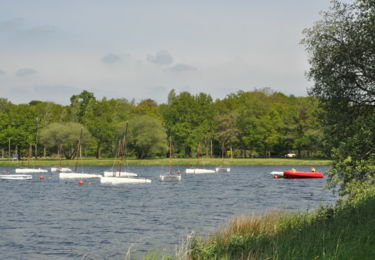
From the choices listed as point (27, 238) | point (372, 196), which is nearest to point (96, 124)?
point (27, 238)

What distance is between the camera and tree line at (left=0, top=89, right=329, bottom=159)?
133125mm

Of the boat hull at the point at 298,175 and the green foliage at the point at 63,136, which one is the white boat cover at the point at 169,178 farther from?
the green foliage at the point at 63,136

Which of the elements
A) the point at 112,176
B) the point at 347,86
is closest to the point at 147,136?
the point at 112,176

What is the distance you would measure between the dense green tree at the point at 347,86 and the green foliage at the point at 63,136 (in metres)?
110

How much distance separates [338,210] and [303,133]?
117481mm

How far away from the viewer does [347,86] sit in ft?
83.8

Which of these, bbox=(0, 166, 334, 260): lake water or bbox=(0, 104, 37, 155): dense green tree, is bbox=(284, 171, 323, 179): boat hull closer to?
bbox=(0, 166, 334, 260): lake water

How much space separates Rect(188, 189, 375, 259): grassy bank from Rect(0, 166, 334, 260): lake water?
2.88 m

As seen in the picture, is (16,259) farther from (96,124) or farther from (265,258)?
(96,124)

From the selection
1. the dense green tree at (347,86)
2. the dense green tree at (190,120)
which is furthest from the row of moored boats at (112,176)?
the dense green tree at (347,86)

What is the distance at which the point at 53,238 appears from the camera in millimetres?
30438

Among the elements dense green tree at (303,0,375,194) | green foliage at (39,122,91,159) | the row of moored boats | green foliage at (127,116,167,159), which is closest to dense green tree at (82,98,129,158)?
green foliage at (39,122,91,159)

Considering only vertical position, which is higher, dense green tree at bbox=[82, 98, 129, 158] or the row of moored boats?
dense green tree at bbox=[82, 98, 129, 158]

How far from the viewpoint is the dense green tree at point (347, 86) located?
2397 cm
